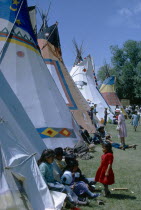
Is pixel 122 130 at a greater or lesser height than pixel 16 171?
lesser

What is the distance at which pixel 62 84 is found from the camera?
12359mm

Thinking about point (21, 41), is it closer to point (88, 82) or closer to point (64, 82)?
point (64, 82)

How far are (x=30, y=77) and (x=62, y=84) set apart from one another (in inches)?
156

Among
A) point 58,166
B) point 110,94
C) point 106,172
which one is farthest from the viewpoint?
point 110,94

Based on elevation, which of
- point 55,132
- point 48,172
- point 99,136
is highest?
point 55,132

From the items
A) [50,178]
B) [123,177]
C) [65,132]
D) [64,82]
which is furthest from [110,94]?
[50,178]

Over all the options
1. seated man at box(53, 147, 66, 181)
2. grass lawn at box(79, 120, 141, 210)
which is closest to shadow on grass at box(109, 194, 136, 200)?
grass lawn at box(79, 120, 141, 210)

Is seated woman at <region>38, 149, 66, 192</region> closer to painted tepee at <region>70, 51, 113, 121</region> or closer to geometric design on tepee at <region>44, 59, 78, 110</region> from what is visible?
geometric design on tepee at <region>44, 59, 78, 110</region>

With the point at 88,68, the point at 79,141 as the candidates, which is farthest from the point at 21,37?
the point at 88,68

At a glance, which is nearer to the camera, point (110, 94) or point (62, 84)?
point (62, 84)

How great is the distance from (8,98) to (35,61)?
3.79m

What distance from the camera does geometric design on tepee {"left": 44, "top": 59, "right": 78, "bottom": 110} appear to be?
12094 mm

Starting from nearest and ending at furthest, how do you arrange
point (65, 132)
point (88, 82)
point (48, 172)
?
point (48, 172)
point (65, 132)
point (88, 82)

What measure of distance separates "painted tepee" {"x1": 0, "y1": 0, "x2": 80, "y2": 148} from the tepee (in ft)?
9.42
